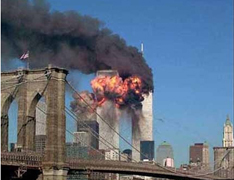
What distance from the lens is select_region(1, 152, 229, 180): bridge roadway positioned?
50.7 m

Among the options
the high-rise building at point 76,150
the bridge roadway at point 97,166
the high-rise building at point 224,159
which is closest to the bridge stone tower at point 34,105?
the bridge roadway at point 97,166

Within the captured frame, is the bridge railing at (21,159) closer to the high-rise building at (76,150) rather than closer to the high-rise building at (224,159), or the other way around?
the high-rise building at (76,150)

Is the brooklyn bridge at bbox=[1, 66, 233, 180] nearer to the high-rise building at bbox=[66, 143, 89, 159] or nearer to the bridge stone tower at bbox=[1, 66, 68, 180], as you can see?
the bridge stone tower at bbox=[1, 66, 68, 180]

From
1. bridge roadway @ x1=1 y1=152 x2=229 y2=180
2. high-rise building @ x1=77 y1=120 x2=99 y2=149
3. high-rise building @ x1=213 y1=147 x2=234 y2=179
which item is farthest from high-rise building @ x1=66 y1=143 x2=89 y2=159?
bridge roadway @ x1=1 y1=152 x2=229 y2=180

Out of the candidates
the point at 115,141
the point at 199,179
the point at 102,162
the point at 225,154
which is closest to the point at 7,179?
the point at 102,162

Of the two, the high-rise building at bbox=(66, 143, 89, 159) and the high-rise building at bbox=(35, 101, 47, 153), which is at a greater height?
the high-rise building at bbox=(35, 101, 47, 153)

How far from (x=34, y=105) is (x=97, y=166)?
8.54 m

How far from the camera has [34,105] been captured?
59.7m

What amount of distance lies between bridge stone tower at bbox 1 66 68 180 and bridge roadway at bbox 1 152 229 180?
4.37 ft

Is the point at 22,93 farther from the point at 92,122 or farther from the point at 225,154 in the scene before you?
the point at 92,122

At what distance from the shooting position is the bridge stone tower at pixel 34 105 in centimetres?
5550

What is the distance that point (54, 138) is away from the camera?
2201 inches

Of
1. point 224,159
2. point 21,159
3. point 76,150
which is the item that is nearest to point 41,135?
point 76,150

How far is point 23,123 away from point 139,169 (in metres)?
17.8
